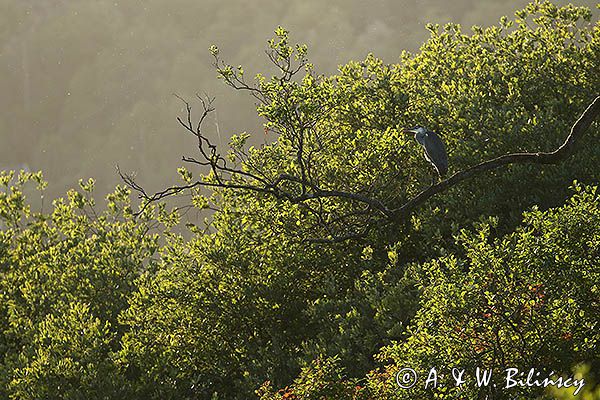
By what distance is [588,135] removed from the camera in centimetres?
1886

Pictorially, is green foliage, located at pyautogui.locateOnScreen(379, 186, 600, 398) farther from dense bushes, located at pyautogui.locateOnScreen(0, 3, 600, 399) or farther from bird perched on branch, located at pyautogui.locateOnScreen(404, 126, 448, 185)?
bird perched on branch, located at pyautogui.locateOnScreen(404, 126, 448, 185)

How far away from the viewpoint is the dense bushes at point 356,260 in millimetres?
9156

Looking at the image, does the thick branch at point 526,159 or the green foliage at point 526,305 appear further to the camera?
the green foliage at point 526,305

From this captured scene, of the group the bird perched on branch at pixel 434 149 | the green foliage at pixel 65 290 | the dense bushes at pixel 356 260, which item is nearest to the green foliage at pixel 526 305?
the dense bushes at pixel 356 260

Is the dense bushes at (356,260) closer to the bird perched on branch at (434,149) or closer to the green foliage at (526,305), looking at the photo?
the green foliage at (526,305)

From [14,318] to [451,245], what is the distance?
11.7 m
